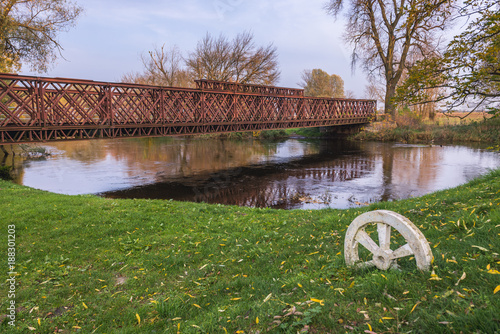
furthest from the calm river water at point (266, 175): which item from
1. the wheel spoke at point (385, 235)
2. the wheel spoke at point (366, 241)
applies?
the wheel spoke at point (385, 235)

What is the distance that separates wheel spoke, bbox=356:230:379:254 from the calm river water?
8610 mm

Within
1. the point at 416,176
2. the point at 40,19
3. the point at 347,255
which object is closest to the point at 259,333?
the point at 347,255

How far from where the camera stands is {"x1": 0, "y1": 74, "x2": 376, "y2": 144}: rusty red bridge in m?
15.3

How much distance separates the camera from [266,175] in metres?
20.1

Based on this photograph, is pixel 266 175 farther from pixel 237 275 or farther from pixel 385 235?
pixel 385 235

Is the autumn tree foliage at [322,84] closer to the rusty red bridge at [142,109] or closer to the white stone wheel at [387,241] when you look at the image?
the rusty red bridge at [142,109]

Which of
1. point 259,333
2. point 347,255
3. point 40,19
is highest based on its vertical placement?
point 40,19

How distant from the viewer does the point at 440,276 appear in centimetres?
320

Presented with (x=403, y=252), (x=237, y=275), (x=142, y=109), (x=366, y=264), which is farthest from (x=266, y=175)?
(x=403, y=252)

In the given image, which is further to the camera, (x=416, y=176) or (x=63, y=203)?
(x=416, y=176)

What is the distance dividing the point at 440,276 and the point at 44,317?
5146mm

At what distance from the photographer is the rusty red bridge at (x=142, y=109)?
15.3 metres

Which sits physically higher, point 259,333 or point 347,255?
point 347,255

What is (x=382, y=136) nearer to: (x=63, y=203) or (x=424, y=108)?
(x=424, y=108)
